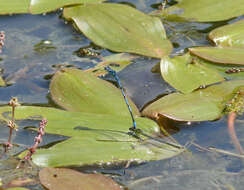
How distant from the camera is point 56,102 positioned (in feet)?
5.44

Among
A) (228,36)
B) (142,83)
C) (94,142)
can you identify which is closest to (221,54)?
(228,36)

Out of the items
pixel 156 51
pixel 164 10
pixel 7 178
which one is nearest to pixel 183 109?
pixel 156 51

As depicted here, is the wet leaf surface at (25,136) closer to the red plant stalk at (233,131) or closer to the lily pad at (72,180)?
the lily pad at (72,180)

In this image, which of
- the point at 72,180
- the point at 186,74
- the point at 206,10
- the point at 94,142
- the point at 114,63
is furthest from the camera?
the point at 206,10

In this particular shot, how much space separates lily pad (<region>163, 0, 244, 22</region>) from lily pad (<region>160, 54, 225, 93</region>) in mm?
420

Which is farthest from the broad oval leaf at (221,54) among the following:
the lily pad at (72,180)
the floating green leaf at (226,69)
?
the lily pad at (72,180)

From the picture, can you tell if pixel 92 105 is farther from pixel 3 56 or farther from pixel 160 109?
pixel 3 56

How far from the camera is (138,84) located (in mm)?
1806

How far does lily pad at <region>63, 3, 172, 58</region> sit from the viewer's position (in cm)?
194

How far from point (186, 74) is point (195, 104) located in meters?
0.21

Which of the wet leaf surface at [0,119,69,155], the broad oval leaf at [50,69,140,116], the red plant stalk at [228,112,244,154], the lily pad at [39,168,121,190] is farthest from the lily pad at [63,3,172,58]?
the lily pad at [39,168,121,190]

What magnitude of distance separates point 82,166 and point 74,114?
0.23m

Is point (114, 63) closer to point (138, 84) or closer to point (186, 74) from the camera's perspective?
point (138, 84)

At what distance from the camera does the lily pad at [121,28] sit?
6.36 ft
